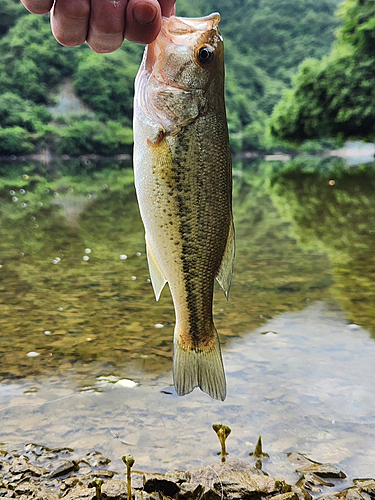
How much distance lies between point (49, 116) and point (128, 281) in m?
63.5

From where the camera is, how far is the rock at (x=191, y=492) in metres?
2.96

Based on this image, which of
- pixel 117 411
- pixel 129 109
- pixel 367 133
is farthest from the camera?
pixel 129 109

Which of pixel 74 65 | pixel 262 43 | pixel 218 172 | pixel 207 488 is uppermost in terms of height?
pixel 262 43

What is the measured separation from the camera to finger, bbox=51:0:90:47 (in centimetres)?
197

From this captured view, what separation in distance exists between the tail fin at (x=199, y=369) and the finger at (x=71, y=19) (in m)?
1.31

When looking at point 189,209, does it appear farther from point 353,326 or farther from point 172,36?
point 353,326

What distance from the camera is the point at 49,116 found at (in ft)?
219

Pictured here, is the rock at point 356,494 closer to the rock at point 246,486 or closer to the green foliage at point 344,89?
the rock at point 246,486

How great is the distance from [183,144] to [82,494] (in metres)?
2.00

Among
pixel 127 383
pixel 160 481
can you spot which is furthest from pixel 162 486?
pixel 127 383

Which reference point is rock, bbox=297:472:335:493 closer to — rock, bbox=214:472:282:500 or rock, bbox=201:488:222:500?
rock, bbox=214:472:282:500

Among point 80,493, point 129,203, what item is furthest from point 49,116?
point 80,493

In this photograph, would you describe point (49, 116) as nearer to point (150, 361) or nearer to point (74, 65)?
point (74, 65)

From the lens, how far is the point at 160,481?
3.01 m
